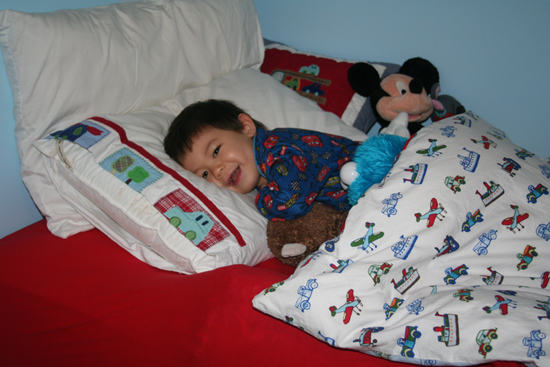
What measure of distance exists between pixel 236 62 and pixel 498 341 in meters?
1.31

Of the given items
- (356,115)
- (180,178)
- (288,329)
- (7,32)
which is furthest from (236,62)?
(288,329)

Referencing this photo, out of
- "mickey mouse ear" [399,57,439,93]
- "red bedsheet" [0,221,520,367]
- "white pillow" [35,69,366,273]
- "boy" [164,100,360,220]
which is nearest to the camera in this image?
"red bedsheet" [0,221,520,367]

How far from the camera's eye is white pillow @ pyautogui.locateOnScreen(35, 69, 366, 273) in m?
1.05

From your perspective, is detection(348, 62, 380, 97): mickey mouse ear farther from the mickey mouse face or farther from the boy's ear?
the boy's ear

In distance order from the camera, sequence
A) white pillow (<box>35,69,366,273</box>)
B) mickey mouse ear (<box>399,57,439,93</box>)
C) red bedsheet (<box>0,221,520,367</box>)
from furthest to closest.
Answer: mickey mouse ear (<box>399,57,439,93</box>), white pillow (<box>35,69,366,273</box>), red bedsheet (<box>0,221,520,367</box>)

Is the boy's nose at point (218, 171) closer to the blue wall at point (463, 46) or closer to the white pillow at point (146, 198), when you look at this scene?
the white pillow at point (146, 198)

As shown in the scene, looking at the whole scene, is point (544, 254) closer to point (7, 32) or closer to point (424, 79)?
point (424, 79)

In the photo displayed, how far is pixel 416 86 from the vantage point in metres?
1.45

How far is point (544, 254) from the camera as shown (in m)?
0.87

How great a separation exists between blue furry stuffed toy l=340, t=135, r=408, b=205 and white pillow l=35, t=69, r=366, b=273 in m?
0.27

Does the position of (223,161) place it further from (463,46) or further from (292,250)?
(463,46)

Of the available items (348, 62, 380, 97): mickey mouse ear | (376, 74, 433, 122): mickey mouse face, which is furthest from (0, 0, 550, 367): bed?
(348, 62, 380, 97): mickey mouse ear

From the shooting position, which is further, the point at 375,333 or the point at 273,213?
the point at 273,213

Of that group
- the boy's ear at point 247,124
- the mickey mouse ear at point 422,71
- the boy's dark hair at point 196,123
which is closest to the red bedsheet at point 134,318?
the boy's dark hair at point 196,123
